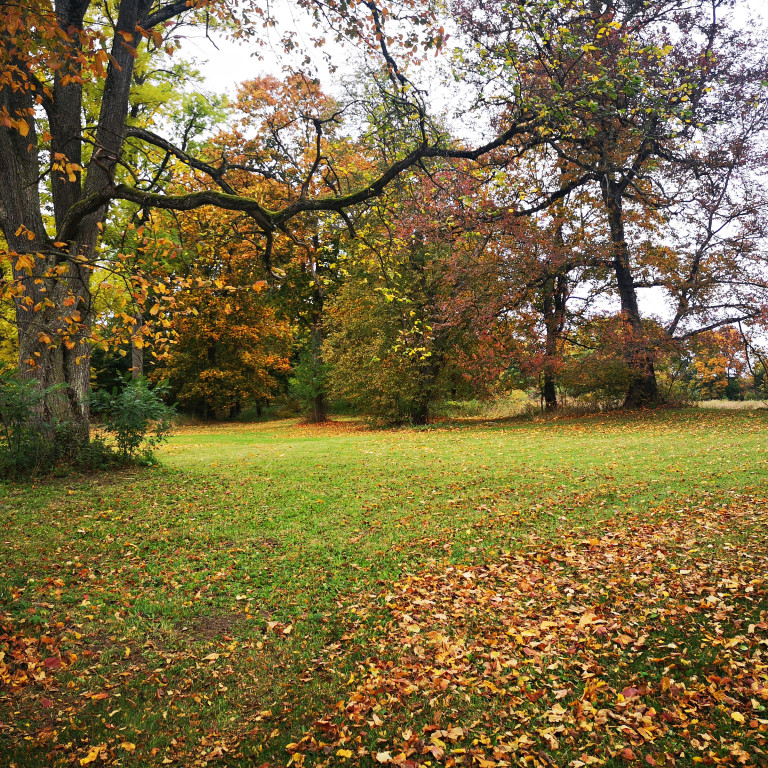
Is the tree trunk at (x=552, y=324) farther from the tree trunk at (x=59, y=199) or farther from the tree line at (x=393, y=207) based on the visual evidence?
the tree trunk at (x=59, y=199)

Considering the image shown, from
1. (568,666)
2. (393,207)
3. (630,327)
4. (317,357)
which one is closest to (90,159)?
(393,207)

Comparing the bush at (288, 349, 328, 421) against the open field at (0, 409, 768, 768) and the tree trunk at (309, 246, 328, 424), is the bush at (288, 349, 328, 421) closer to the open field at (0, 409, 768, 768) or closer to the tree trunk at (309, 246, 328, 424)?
the tree trunk at (309, 246, 328, 424)

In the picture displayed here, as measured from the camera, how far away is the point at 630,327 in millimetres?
17234

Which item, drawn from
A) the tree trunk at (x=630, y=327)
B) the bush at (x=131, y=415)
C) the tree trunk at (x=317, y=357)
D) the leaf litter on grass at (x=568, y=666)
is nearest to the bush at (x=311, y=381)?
the tree trunk at (x=317, y=357)

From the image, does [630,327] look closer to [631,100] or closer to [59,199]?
[631,100]

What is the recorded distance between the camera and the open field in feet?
9.62

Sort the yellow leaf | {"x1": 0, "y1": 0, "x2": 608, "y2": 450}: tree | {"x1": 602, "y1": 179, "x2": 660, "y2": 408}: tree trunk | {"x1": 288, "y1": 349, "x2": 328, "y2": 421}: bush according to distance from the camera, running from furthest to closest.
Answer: {"x1": 288, "y1": 349, "x2": 328, "y2": 421}: bush, {"x1": 602, "y1": 179, "x2": 660, "y2": 408}: tree trunk, {"x1": 0, "y1": 0, "x2": 608, "y2": 450}: tree, the yellow leaf

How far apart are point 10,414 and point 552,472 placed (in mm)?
9515

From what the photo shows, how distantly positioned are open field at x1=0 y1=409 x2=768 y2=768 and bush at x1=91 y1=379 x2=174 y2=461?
186 centimetres

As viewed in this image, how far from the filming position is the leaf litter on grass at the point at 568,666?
2828 mm

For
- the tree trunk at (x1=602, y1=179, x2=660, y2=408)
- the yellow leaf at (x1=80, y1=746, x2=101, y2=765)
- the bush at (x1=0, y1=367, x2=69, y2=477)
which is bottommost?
the yellow leaf at (x1=80, y1=746, x2=101, y2=765)

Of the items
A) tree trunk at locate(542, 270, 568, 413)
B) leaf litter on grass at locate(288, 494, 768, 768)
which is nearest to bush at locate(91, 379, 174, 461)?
leaf litter on grass at locate(288, 494, 768, 768)

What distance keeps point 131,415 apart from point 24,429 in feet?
5.80

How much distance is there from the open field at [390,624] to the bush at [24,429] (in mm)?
948
